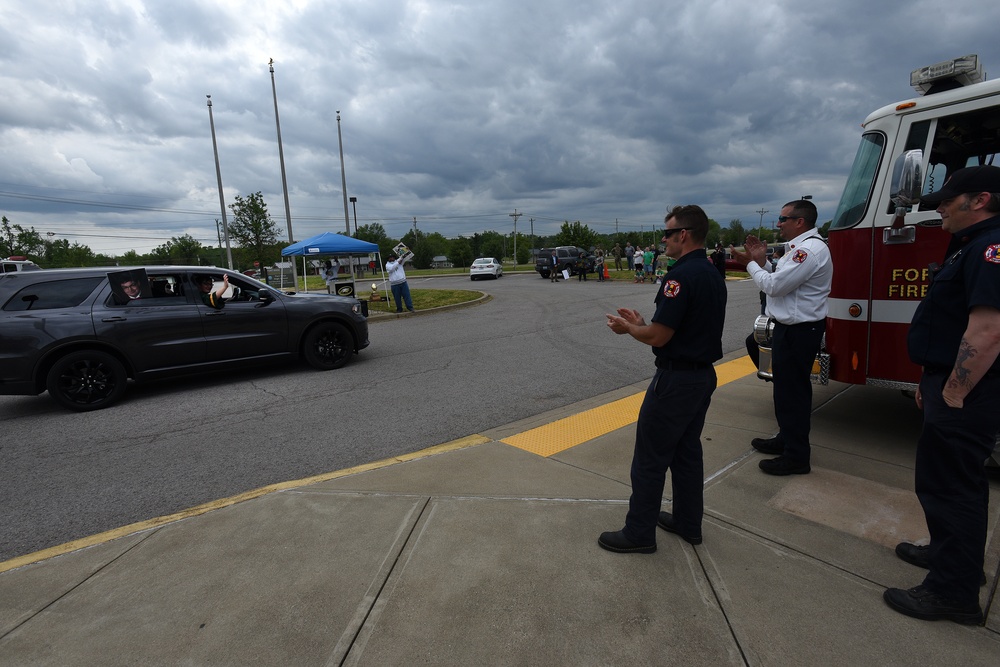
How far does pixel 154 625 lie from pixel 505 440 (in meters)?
2.88

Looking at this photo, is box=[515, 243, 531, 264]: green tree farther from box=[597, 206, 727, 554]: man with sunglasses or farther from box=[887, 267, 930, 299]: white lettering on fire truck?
box=[597, 206, 727, 554]: man with sunglasses

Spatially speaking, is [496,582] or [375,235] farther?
[375,235]

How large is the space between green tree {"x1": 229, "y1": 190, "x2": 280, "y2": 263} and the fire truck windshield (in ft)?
135

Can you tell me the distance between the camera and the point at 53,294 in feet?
20.6

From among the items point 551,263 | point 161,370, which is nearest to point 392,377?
point 161,370

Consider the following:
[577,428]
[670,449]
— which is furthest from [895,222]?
[577,428]

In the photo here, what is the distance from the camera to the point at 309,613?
244 cm

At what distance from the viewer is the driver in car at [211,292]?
7094 mm

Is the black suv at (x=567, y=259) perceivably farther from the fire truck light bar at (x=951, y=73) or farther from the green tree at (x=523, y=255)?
the green tree at (x=523, y=255)

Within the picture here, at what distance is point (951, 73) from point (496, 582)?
4649 millimetres

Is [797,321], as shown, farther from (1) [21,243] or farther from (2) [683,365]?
(1) [21,243]

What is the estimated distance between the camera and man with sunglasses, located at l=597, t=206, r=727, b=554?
2.59 meters

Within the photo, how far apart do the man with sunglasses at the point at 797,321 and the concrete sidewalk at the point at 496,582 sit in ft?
0.88

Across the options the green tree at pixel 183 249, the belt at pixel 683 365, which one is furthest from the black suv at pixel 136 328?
the green tree at pixel 183 249
